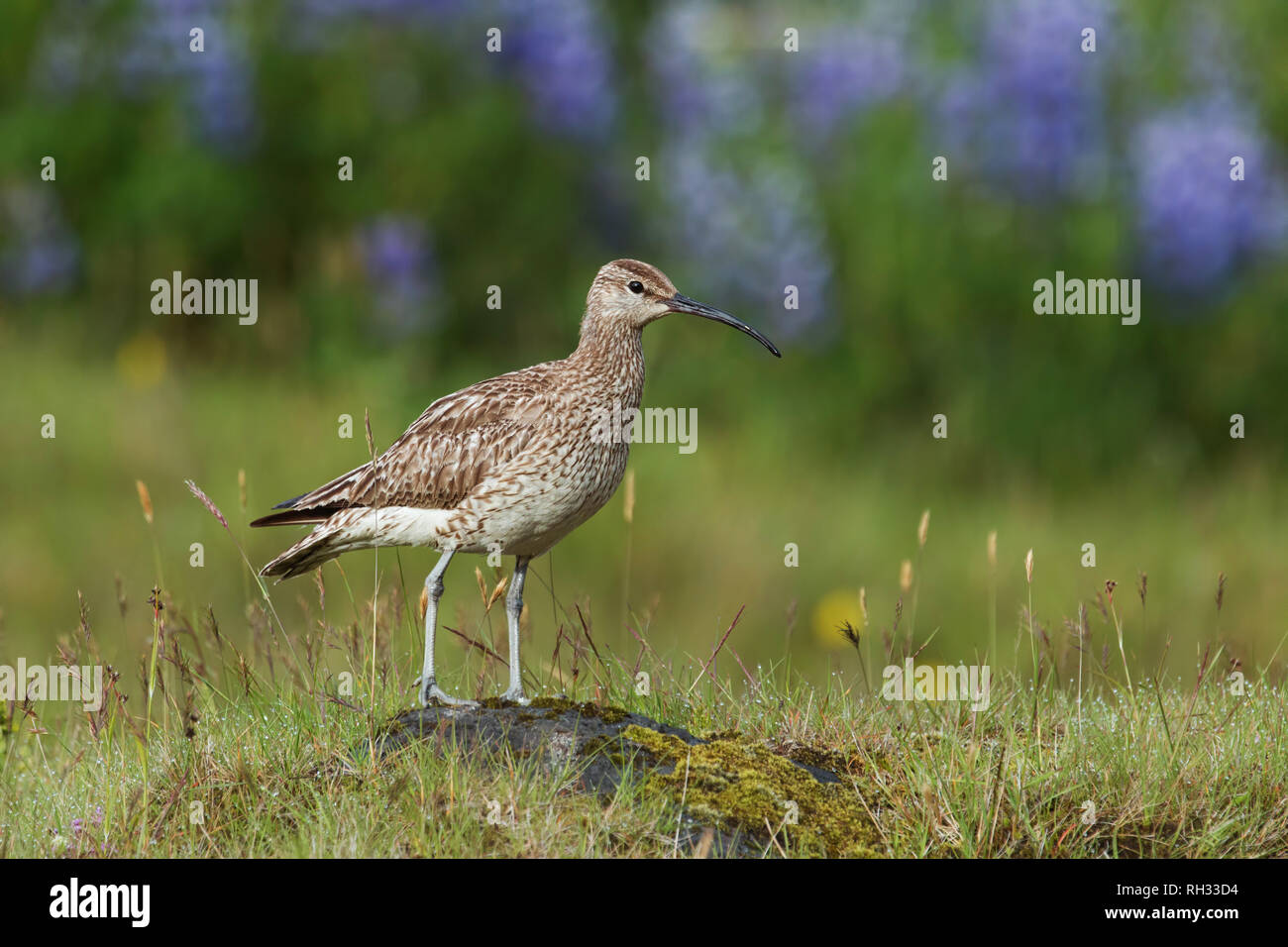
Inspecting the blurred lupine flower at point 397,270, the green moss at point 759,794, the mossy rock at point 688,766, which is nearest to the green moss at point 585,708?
the mossy rock at point 688,766

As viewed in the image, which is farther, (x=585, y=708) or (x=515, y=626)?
(x=515, y=626)

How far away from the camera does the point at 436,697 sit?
19.4 feet

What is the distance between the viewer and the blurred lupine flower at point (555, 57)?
629 inches

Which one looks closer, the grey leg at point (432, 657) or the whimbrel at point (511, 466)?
the grey leg at point (432, 657)

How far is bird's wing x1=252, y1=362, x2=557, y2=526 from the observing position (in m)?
6.51

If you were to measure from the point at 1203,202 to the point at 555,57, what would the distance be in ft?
→ 22.2

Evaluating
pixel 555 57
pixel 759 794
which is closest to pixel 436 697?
pixel 759 794

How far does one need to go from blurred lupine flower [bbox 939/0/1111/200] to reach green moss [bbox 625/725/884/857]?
9669 mm

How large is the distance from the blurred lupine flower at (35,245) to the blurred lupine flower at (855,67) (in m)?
8.54

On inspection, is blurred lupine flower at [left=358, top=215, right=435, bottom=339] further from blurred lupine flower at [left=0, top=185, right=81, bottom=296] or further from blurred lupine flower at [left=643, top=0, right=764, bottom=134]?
blurred lupine flower at [left=643, top=0, right=764, bottom=134]

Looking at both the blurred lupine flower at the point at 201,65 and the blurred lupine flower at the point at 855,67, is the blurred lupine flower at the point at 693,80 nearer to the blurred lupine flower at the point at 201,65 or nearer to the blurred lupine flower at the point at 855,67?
the blurred lupine flower at the point at 855,67

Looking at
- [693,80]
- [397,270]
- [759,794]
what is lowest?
[759,794]

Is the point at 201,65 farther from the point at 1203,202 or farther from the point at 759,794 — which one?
the point at 759,794
